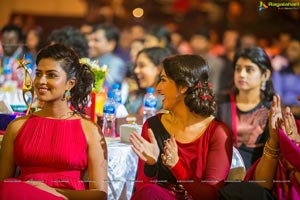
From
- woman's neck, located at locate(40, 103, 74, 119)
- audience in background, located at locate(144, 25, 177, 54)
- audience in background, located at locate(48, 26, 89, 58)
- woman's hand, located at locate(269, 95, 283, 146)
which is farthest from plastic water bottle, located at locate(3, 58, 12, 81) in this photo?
audience in background, located at locate(144, 25, 177, 54)

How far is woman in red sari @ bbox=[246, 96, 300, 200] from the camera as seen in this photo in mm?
2785

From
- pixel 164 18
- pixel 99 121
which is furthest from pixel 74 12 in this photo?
pixel 99 121

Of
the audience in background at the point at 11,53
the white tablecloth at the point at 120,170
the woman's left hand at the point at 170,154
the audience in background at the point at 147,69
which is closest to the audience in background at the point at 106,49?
the audience in background at the point at 147,69

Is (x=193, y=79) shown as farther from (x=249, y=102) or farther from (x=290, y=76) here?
(x=290, y=76)

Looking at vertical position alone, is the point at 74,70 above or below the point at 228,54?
below

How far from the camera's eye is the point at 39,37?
5324mm

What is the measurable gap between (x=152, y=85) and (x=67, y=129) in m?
1.68

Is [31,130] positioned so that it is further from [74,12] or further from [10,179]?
[74,12]

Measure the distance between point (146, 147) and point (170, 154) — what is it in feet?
0.39

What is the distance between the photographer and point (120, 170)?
10.4 ft

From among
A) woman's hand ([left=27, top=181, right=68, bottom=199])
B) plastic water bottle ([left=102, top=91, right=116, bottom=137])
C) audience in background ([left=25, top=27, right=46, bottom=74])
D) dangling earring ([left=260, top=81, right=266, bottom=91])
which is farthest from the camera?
dangling earring ([left=260, top=81, right=266, bottom=91])

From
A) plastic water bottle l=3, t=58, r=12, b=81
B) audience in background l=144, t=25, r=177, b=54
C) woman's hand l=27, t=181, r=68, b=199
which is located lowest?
woman's hand l=27, t=181, r=68, b=199

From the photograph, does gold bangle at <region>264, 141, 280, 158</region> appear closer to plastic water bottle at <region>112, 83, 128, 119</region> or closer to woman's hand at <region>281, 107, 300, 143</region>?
woman's hand at <region>281, 107, 300, 143</region>

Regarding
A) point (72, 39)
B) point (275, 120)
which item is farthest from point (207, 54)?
point (275, 120)
